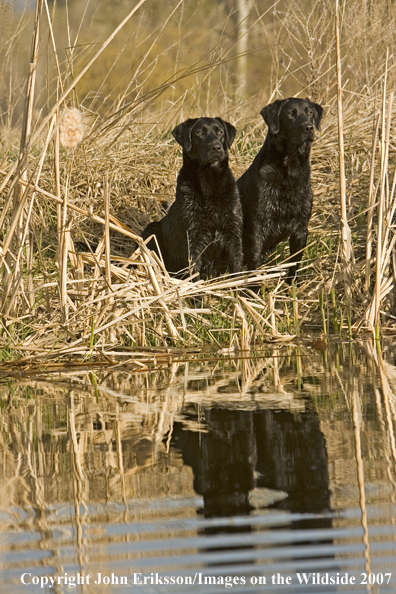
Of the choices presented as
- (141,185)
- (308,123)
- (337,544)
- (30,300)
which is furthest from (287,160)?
(337,544)

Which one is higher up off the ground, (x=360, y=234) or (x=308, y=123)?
(x=308, y=123)

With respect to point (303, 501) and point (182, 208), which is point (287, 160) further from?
point (303, 501)

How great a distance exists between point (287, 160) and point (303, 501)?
386 centimetres

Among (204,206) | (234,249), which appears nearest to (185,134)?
(204,206)

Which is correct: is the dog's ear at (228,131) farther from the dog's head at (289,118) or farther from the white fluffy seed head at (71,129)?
the white fluffy seed head at (71,129)

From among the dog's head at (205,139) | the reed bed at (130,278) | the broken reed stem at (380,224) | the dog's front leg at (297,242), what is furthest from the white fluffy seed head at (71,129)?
the dog's front leg at (297,242)

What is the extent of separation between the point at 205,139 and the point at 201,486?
360 centimetres

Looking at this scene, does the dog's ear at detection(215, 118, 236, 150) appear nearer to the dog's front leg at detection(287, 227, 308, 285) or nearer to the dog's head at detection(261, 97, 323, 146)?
the dog's head at detection(261, 97, 323, 146)

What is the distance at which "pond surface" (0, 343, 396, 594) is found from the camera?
1.29 m

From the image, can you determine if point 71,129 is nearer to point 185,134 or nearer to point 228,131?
point 185,134

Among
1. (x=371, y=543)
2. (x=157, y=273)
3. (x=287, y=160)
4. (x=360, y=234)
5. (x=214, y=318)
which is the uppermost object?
(x=287, y=160)

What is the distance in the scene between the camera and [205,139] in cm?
506

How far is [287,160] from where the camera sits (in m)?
5.20

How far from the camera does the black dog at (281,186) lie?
17.0 ft
